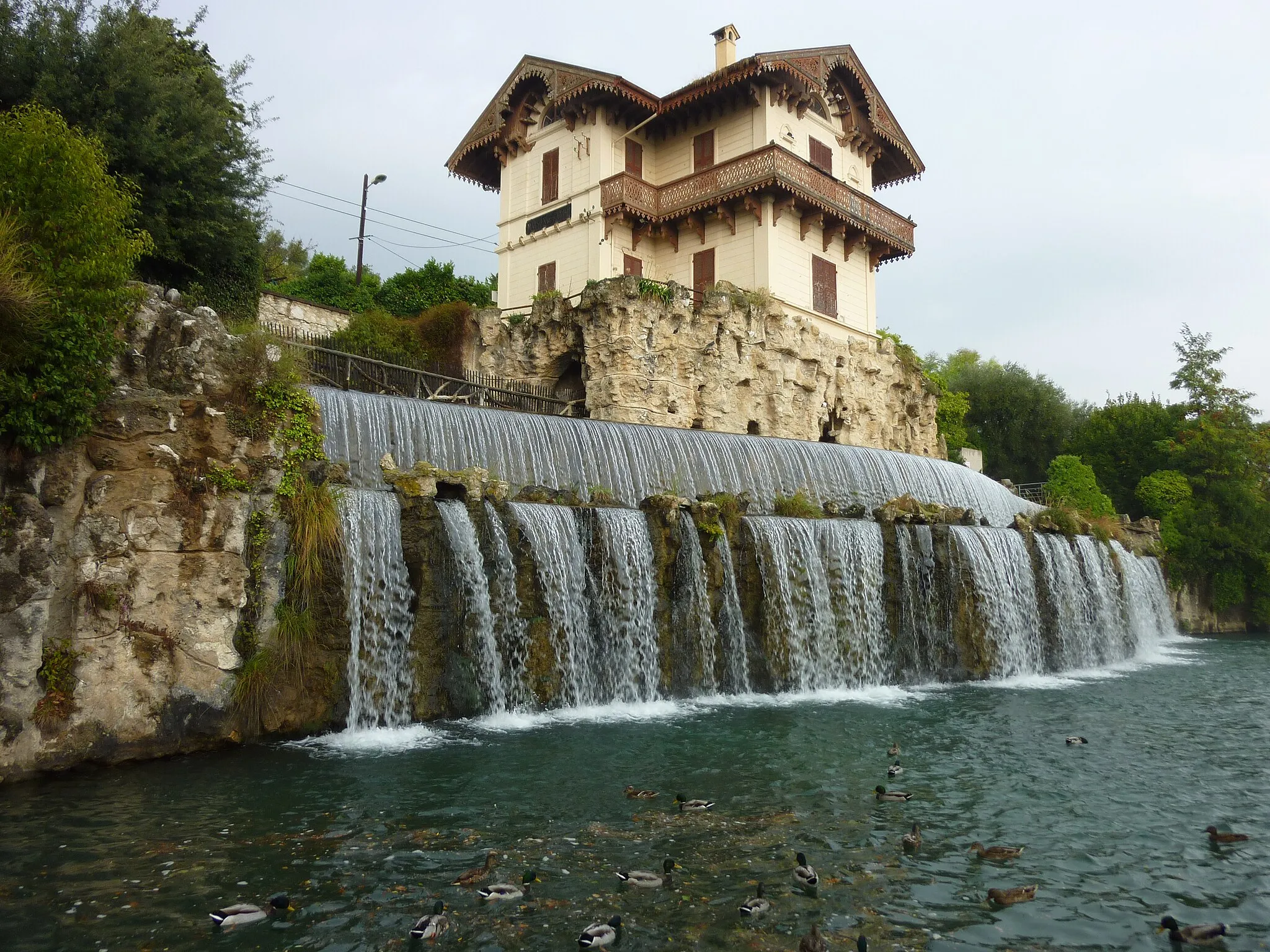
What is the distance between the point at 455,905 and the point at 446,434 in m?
10.8

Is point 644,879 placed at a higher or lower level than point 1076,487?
lower

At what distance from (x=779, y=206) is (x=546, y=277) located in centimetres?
789

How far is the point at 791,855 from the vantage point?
664 cm

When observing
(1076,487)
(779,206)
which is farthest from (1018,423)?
(779,206)

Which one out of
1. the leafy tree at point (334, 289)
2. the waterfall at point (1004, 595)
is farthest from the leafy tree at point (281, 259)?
the waterfall at point (1004, 595)

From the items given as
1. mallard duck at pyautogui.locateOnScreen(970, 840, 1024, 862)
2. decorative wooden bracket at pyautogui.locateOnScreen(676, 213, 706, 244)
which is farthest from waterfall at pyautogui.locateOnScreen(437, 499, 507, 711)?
decorative wooden bracket at pyautogui.locateOnScreen(676, 213, 706, 244)

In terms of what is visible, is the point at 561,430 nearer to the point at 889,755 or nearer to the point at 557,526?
the point at 557,526

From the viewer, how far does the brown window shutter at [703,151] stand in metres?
28.1

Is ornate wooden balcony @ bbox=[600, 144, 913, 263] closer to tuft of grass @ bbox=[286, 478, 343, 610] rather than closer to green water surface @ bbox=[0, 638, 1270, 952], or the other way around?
tuft of grass @ bbox=[286, 478, 343, 610]

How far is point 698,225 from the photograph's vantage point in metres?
27.8

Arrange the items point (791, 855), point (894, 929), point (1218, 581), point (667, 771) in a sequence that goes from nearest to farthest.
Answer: point (894, 929) → point (791, 855) → point (667, 771) → point (1218, 581)

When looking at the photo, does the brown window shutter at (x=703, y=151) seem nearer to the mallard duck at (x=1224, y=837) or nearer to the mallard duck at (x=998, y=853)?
the mallard duck at (x=1224, y=837)

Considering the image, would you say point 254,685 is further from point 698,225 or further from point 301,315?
point 698,225

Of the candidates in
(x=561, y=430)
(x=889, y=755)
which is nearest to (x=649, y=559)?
(x=561, y=430)
